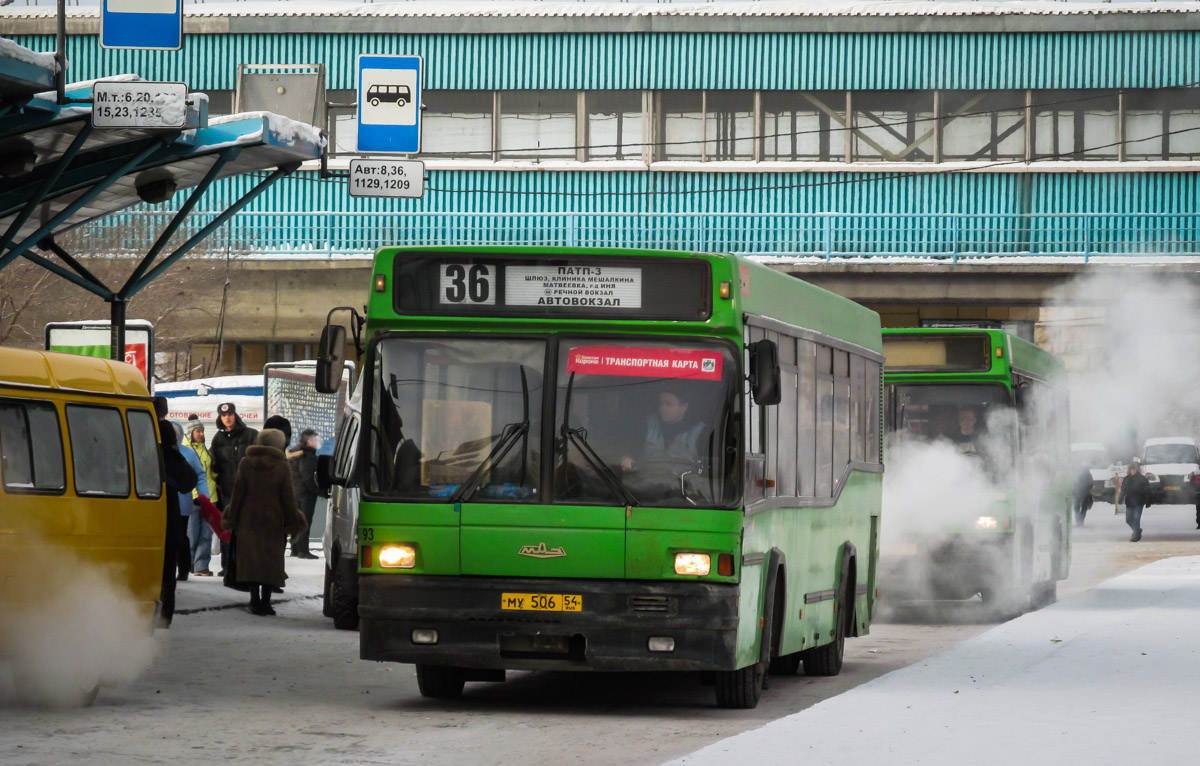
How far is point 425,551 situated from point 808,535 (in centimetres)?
298

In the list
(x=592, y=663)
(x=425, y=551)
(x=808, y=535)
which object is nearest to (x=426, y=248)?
(x=425, y=551)

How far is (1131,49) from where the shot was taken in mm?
38000

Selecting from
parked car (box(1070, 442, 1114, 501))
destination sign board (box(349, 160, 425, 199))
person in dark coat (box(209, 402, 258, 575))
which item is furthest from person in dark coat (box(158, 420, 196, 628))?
parked car (box(1070, 442, 1114, 501))

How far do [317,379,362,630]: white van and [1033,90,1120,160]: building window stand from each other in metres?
24.3

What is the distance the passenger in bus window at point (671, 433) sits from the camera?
10.4 m

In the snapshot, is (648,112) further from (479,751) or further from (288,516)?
(479,751)

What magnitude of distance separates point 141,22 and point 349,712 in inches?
232

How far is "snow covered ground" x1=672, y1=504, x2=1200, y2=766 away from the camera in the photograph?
8.51m

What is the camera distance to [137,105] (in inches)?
512

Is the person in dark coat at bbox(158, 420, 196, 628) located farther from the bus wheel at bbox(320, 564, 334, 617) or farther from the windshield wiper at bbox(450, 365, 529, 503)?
the windshield wiper at bbox(450, 365, 529, 503)

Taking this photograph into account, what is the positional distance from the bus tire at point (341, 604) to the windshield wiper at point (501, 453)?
5.86m

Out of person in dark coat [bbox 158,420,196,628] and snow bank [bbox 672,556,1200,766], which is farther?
person in dark coat [bbox 158,420,196,628]

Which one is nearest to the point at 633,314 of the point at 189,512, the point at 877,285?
the point at 189,512

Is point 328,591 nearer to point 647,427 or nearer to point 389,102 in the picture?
point 389,102
